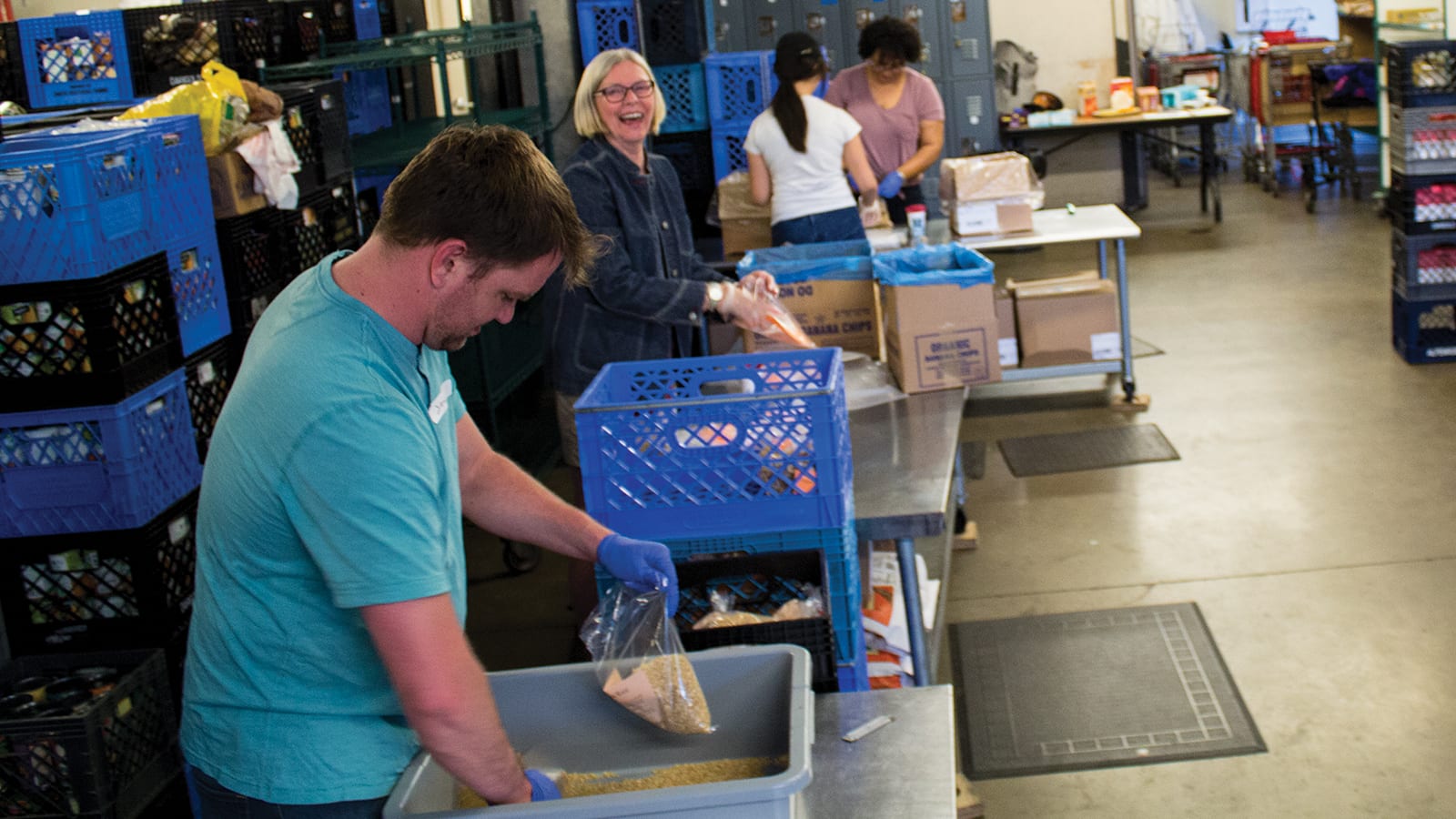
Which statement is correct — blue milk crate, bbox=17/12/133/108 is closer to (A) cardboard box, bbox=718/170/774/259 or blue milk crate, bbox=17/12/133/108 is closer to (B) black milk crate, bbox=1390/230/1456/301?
(A) cardboard box, bbox=718/170/774/259

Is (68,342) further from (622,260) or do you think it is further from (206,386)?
(622,260)

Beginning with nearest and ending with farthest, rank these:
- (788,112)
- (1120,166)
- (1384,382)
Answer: (788,112)
(1384,382)
(1120,166)

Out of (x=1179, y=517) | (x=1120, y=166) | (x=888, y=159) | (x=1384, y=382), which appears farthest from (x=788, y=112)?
(x=1120, y=166)

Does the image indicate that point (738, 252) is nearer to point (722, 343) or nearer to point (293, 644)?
point (722, 343)

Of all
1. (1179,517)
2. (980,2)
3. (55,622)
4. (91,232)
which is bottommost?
(1179,517)

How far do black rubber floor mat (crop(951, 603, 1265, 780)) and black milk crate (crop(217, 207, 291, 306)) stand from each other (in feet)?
7.32

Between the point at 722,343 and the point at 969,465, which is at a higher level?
the point at 722,343

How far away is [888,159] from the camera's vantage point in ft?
22.2

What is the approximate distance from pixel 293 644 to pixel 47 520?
6.19 feet

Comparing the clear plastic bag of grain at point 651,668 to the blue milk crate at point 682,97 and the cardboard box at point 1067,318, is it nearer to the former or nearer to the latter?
the cardboard box at point 1067,318

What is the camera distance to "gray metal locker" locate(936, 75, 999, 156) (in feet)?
32.7

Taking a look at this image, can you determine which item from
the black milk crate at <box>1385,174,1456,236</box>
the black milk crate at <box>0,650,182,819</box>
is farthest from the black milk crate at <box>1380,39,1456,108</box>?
the black milk crate at <box>0,650,182,819</box>

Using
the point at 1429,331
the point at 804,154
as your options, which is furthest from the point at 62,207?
the point at 1429,331

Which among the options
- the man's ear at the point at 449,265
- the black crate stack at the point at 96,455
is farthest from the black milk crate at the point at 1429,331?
the man's ear at the point at 449,265
